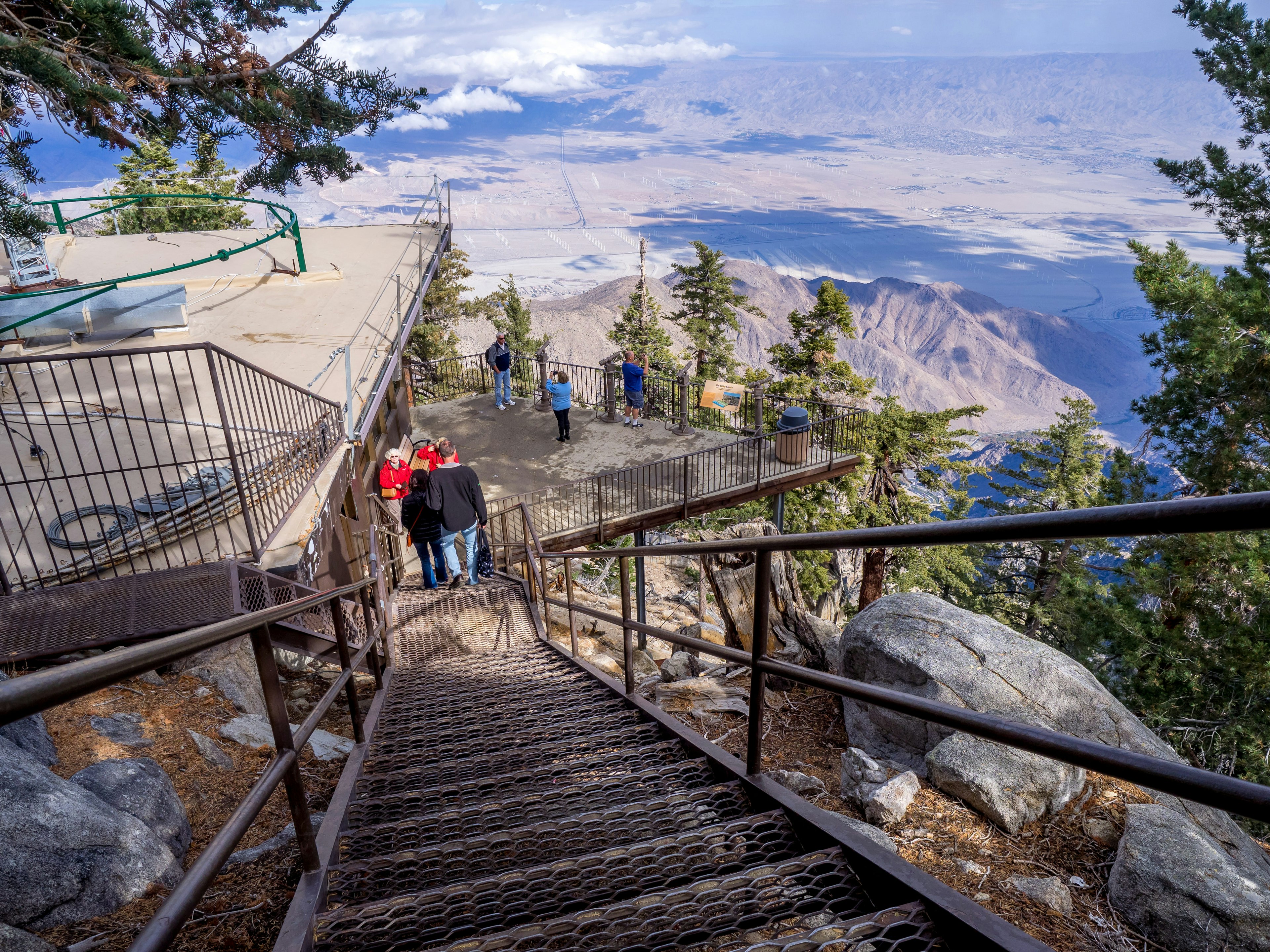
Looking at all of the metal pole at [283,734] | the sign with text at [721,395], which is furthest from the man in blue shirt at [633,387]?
the metal pole at [283,734]

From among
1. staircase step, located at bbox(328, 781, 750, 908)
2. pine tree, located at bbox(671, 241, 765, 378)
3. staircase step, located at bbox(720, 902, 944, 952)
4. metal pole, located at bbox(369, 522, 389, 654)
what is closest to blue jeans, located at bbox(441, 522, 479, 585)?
metal pole, located at bbox(369, 522, 389, 654)

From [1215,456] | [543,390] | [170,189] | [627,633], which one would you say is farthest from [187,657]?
[170,189]

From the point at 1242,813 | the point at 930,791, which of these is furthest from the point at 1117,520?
the point at 930,791

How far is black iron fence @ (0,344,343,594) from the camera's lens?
225 inches

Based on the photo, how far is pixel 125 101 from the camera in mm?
5102

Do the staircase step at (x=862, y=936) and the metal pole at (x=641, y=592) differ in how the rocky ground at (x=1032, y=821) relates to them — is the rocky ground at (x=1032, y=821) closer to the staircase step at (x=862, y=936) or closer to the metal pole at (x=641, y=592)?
A: the staircase step at (x=862, y=936)

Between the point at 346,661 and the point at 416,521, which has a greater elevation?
the point at 346,661

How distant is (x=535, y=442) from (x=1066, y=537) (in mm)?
16598

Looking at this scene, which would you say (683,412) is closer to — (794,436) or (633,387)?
(633,387)

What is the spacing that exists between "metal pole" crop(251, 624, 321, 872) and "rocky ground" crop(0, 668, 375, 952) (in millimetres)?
750

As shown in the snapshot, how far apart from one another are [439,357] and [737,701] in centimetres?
3663

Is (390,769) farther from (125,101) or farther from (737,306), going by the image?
(737,306)

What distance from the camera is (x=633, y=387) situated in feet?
59.9

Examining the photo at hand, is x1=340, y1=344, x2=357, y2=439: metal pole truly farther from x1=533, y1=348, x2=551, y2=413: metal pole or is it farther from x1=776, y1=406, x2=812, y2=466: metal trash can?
x1=776, y1=406, x2=812, y2=466: metal trash can
